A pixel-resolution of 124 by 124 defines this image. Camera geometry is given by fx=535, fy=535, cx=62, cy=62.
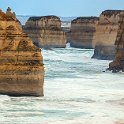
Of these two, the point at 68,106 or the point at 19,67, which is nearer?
the point at 68,106

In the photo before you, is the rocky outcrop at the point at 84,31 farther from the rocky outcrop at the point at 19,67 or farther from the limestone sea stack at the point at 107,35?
the rocky outcrop at the point at 19,67

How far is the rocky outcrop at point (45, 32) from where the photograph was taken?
9288cm

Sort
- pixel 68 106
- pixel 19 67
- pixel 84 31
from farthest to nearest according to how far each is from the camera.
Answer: pixel 84 31, pixel 19 67, pixel 68 106

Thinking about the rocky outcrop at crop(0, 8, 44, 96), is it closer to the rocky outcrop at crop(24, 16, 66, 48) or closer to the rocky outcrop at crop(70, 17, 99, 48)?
the rocky outcrop at crop(24, 16, 66, 48)

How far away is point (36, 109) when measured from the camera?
22.2 metres

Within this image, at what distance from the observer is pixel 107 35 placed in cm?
6519

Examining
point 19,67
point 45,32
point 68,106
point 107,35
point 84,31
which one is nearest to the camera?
point 68,106

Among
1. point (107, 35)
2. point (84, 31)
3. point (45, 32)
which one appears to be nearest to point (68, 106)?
point (107, 35)

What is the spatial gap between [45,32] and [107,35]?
97.1 ft

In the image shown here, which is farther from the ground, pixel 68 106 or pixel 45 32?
pixel 45 32

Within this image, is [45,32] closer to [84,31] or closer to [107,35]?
[84,31]

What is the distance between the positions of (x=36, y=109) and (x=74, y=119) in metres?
2.51

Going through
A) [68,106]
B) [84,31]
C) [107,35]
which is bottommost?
[68,106]

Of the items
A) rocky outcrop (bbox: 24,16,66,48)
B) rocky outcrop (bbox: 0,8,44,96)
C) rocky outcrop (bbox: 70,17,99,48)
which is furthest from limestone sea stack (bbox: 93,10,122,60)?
rocky outcrop (bbox: 0,8,44,96)
